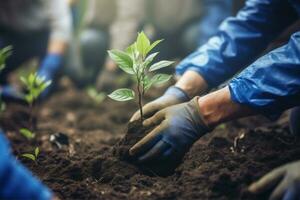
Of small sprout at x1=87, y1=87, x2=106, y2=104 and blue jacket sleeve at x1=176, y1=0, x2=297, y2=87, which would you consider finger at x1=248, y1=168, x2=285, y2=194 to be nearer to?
blue jacket sleeve at x1=176, y1=0, x2=297, y2=87

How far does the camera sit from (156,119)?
1.83 metres

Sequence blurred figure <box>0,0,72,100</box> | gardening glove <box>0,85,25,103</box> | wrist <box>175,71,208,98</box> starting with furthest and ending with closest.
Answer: blurred figure <box>0,0,72,100</box> → gardening glove <box>0,85,25,103</box> → wrist <box>175,71,208,98</box>

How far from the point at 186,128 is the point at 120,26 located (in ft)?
10.2

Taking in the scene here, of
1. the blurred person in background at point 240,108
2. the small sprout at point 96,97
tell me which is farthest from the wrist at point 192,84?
the small sprout at point 96,97

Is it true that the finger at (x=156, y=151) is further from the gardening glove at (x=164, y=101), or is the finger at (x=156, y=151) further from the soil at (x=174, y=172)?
the gardening glove at (x=164, y=101)

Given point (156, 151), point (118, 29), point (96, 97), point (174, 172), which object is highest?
point (118, 29)

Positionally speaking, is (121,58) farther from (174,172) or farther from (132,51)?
(174,172)

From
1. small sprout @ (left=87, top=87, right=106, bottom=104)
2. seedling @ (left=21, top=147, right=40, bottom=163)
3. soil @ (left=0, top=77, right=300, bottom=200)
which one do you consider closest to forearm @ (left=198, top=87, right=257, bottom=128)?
soil @ (left=0, top=77, right=300, bottom=200)

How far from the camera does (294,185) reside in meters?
1.34

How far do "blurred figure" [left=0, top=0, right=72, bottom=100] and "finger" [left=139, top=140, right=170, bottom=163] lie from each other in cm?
237

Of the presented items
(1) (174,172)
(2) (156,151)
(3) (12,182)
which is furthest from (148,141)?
(3) (12,182)

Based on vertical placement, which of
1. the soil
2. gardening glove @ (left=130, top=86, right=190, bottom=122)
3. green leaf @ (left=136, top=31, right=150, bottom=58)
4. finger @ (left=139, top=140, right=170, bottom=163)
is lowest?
the soil

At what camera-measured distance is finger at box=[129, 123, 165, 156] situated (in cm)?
172

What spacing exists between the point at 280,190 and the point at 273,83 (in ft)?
1.67
